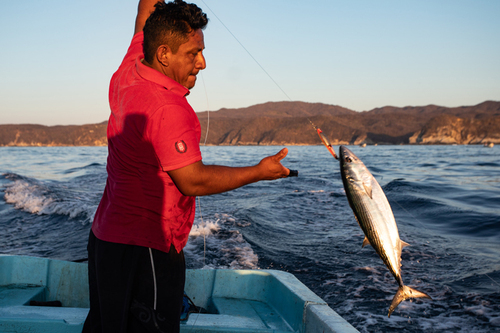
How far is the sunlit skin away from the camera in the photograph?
1915mm

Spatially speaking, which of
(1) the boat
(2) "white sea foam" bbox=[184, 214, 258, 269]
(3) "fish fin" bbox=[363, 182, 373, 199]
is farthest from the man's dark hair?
(2) "white sea foam" bbox=[184, 214, 258, 269]

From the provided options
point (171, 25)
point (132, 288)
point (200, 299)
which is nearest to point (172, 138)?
point (171, 25)

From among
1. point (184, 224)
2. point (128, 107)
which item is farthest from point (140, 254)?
point (128, 107)

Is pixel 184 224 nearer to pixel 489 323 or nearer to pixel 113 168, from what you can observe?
pixel 113 168

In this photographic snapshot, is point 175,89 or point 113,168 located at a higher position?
point 175,89

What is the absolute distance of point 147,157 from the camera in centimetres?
180

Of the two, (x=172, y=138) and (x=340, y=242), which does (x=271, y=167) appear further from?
(x=340, y=242)

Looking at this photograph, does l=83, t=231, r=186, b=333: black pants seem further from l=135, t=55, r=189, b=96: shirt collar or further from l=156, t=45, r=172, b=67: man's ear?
l=156, t=45, r=172, b=67: man's ear

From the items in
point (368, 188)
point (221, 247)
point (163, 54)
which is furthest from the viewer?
point (221, 247)

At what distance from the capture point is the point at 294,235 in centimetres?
929

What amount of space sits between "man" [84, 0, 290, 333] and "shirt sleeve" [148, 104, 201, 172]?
3 cm

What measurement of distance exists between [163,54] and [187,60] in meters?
0.13

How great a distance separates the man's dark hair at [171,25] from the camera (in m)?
1.86

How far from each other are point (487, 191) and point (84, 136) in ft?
491
